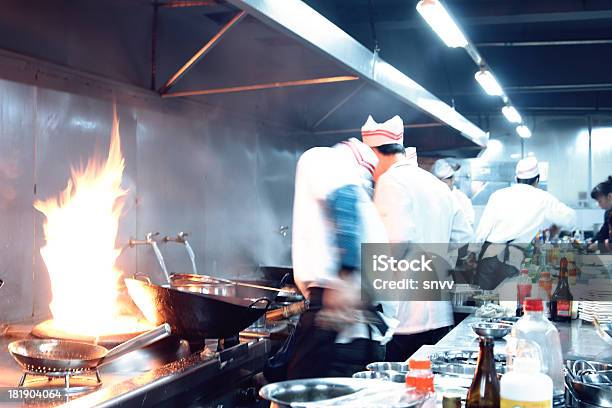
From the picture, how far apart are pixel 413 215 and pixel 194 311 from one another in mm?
1449

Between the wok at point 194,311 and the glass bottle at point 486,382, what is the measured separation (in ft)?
4.25

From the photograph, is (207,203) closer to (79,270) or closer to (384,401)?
(79,270)

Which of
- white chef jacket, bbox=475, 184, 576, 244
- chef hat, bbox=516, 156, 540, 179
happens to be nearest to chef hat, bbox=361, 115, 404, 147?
white chef jacket, bbox=475, 184, 576, 244

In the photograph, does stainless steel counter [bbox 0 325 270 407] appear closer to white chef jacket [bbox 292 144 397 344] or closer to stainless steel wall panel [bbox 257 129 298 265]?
white chef jacket [bbox 292 144 397 344]

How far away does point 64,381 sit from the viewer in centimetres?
215

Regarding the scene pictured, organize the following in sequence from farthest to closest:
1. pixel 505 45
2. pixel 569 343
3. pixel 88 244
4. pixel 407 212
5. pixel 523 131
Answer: pixel 523 131 → pixel 505 45 → pixel 88 244 → pixel 407 212 → pixel 569 343

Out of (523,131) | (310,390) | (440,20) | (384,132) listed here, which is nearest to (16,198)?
(384,132)

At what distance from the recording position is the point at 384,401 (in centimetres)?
119

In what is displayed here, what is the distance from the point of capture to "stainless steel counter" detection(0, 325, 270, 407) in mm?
2012

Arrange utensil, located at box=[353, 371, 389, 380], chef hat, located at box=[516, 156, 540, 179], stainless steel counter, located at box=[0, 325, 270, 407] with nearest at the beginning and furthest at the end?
utensil, located at box=[353, 371, 389, 380]
stainless steel counter, located at box=[0, 325, 270, 407]
chef hat, located at box=[516, 156, 540, 179]

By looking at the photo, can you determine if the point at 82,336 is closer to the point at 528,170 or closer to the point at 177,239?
the point at 177,239

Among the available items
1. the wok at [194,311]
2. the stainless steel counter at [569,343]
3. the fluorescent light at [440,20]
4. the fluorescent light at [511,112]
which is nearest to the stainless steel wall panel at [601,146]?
the fluorescent light at [511,112]

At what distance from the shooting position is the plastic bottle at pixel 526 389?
3.74 feet

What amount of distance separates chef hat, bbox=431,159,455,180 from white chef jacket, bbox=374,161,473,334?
2.74m
